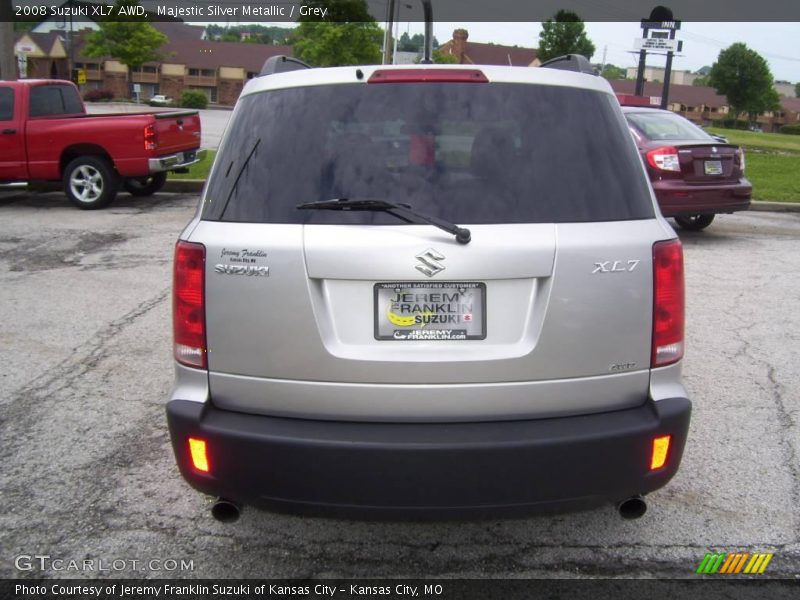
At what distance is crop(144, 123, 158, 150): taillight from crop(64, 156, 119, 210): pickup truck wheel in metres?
0.78

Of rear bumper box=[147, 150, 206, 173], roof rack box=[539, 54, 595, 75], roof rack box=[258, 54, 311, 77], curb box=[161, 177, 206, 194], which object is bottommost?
curb box=[161, 177, 206, 194]

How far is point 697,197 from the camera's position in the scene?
31.9 feet

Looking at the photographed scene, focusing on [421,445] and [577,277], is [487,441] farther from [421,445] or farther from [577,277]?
[577,277]

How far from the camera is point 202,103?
60719mm

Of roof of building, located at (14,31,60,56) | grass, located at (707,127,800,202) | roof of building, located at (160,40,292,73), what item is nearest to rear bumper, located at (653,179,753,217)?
grass, located at (707,127,800,202)

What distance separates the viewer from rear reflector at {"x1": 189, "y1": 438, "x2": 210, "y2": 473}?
104 inches

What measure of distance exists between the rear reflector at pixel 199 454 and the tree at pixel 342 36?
177 feet

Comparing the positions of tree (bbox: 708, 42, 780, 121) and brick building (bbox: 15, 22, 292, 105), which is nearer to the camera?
brick building (bbox: 15, 22, 292, 105)

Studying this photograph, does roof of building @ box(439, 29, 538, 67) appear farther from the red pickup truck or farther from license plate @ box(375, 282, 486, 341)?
license plate @ box(375, 282, 486, 341)

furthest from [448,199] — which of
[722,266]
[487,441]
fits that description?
[722,266]

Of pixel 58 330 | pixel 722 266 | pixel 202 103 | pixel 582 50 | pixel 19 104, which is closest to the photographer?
pixel 58 330

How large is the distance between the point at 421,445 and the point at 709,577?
4.42 feet

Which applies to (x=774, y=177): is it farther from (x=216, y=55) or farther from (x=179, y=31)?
(x=179, y=31)

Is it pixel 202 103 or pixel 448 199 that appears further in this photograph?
pixel 202 103
